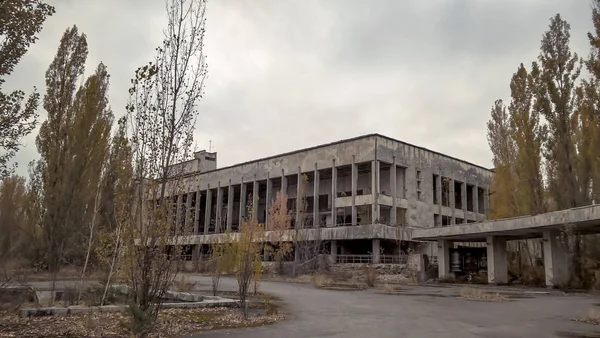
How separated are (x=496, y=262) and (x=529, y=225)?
6270 millimetres

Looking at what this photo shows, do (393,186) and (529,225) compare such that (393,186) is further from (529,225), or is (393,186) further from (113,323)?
(113,323)

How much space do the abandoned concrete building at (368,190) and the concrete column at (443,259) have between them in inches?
311

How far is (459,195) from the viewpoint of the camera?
63.0m

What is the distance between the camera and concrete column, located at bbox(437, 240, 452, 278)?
35562 millimetres

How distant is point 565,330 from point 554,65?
24110 mm

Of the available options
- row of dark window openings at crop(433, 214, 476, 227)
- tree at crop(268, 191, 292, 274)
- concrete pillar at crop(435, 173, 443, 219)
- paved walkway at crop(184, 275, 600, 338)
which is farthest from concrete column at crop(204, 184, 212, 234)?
paved walkway at crop(184, 275, 600, 338)

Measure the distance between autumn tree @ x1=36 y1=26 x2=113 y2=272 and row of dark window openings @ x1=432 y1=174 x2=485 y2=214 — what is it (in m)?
43.4

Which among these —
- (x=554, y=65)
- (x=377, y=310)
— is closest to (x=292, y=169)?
(x=554, y=65)

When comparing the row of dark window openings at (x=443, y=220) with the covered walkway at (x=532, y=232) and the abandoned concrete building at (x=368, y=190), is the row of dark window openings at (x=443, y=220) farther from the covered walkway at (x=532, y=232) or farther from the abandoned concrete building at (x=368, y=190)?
the covered walkway at (x=532, y=232)

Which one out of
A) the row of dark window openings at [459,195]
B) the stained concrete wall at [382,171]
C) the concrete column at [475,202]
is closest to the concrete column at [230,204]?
the stained concrete wall at [382,171]

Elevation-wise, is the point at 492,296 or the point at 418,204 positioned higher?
the point at 418,204

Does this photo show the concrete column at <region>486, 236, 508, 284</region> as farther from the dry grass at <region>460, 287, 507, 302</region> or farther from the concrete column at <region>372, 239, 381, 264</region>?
the dry grass at <region>460, 287, 507, 302</region>

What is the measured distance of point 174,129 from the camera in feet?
26.1

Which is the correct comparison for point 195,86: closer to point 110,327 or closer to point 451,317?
point 110,327
